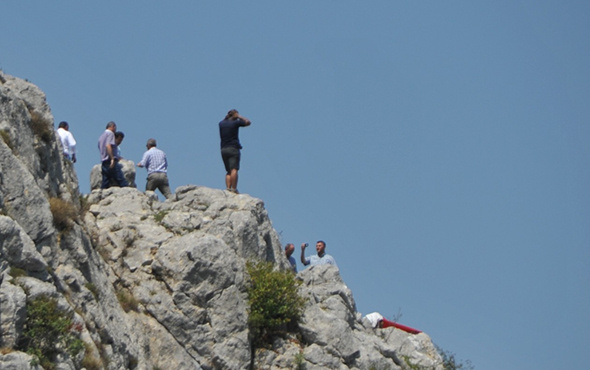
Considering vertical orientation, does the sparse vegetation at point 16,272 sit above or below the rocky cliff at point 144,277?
below

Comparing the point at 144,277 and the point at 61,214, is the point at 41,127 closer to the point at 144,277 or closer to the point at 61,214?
the point at 61,214

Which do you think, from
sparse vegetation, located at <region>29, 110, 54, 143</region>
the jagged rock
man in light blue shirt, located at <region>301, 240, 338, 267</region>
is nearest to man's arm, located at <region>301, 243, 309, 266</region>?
man in light blue shirt, located at <region>301, 240, 338, 267</region>

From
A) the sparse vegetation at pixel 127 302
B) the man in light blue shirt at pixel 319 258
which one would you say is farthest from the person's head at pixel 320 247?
the sparse vegetation at pixel 127 302

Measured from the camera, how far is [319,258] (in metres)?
33.6

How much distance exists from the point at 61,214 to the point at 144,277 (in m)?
3.80

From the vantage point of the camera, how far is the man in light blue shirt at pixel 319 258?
3341 centimetres

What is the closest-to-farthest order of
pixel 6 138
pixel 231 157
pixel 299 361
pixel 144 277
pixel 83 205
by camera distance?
pixel 6 138 → pixel 144 277 → pixel 299 361 → pixel 83 205 → pixel 231 157

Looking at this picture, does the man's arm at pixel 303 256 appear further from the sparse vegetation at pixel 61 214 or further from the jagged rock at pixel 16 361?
the jagged rock at pixel 16 361

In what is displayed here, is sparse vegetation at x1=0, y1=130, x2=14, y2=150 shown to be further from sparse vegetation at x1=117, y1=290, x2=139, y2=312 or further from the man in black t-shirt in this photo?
the man in black t-shirt

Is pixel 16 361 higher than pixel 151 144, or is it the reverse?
pixel 151 144

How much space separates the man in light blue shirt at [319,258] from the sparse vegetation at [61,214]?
36.2ft

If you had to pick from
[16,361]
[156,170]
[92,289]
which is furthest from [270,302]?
[16,361]

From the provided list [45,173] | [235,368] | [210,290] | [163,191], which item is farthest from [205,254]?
[163,191]

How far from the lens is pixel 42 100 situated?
2605cm
